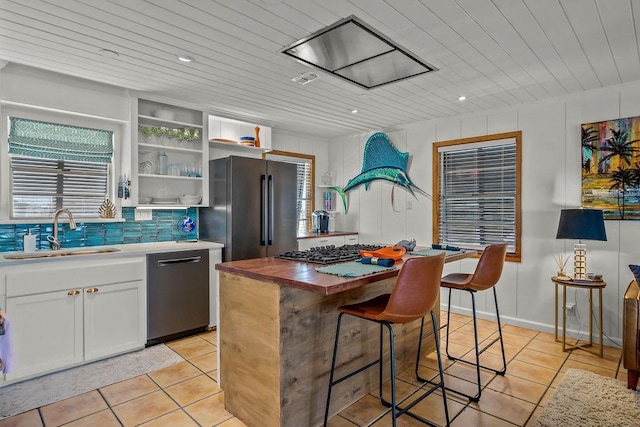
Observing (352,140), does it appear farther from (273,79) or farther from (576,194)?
(576,194)

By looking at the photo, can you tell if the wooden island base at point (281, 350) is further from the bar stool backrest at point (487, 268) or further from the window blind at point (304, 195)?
the window blind at point (304, 195)

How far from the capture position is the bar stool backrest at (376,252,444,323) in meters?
1.85

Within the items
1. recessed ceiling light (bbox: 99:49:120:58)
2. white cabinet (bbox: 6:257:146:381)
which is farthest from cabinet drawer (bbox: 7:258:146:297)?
recessed ceiling light (bbox: 99:49:120:58)

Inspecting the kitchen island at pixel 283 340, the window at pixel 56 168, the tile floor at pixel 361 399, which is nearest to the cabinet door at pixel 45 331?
the tile floor at pixel 361 399

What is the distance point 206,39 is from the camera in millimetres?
2449

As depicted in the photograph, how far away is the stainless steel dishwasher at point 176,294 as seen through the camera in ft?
11.2

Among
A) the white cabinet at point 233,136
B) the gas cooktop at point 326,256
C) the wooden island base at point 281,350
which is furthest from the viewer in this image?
the white cabinet at point 233,136

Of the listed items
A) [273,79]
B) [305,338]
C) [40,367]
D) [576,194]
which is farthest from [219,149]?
[576,194]

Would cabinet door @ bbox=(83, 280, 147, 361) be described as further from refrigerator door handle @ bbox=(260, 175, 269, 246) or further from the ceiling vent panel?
the ceiling vent panel

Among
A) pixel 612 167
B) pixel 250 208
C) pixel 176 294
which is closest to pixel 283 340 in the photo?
pixel 176 294

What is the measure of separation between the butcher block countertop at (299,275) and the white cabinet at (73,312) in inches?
57.4

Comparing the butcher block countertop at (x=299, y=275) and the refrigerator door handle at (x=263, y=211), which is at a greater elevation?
the refrigerator door handle at (x=263, y=211)

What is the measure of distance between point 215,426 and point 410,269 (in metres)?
1.52

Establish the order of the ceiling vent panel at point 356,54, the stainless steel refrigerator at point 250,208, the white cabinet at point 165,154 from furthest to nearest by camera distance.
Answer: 1. the stainless steel refrigerator at point 250,208
2. the white cabinet at point 165,154
3. the ceiling vent panel at point 356,54
